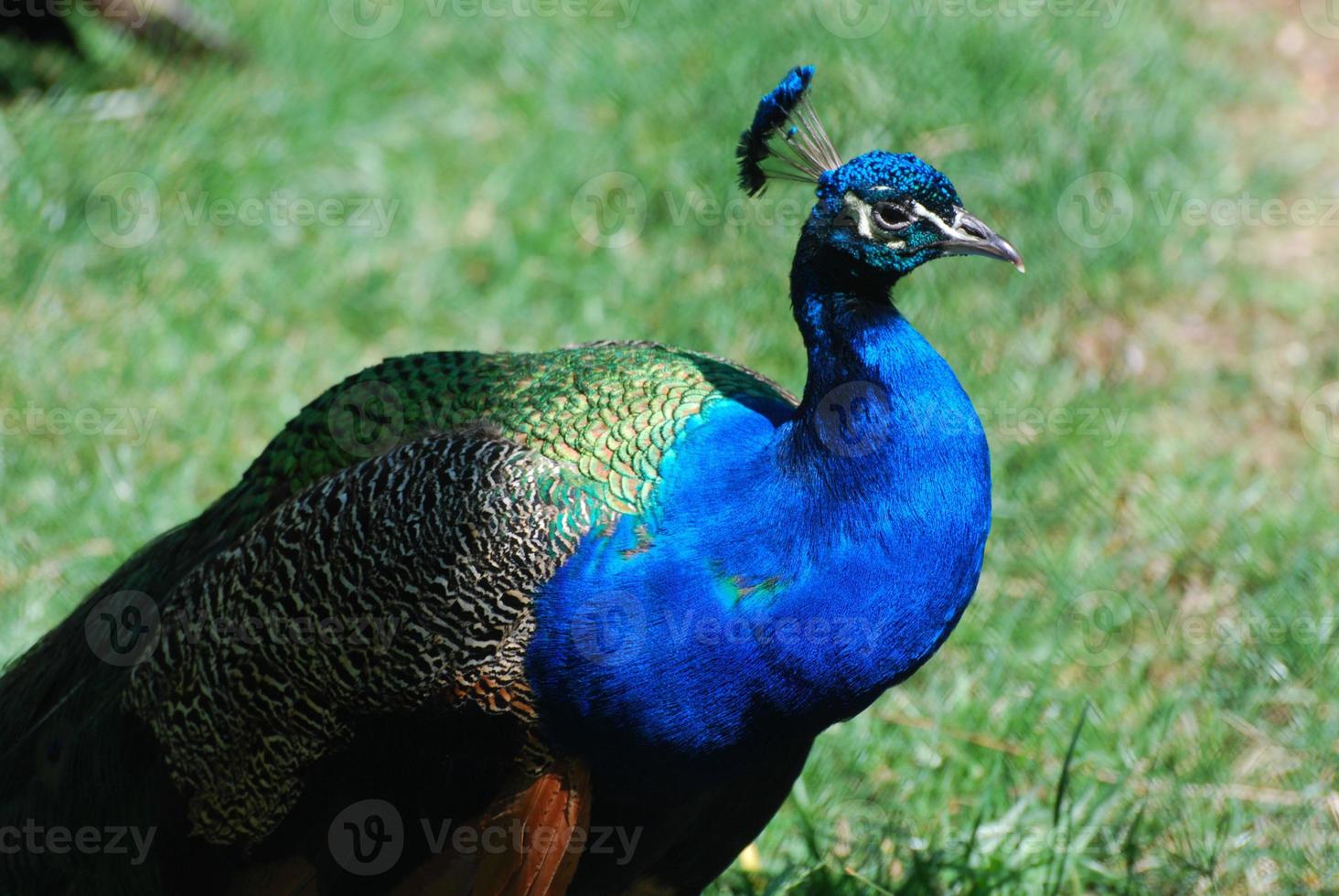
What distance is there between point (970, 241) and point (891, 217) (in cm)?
14

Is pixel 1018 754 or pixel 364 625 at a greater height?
pixel 364 625

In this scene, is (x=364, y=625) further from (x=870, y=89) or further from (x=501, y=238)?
(x=870, y=89)

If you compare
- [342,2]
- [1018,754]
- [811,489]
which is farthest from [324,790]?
[342,2]

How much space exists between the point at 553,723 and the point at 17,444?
253cm

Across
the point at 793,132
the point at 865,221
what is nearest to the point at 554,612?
the point at 865,221

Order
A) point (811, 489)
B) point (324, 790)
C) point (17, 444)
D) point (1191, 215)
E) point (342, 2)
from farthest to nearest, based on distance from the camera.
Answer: point (342, 2)
point (1191, 215)
point (17, 444)
point (324, 790)
point (811, 489)

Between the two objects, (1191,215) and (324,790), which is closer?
(324,790)

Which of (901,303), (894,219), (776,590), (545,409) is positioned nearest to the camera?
(776,590)

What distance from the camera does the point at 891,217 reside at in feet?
8.53

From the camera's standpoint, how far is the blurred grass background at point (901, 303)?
11.8ft

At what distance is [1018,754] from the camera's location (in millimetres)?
3648

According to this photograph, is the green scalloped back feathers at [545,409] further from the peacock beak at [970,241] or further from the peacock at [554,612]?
the peacock beak at [970,241]

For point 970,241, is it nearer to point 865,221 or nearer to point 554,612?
point 865,221

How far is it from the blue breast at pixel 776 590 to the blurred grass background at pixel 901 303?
865 millimetres
